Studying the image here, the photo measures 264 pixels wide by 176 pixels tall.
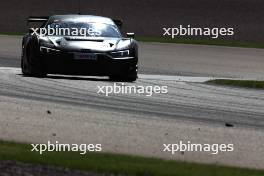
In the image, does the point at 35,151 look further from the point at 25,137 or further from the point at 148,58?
the point at 148,58

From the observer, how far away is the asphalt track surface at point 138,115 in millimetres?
10703

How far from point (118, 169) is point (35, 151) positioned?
1.24 meters

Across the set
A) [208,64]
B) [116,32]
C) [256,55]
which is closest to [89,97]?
[116,32]

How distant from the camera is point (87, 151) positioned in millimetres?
9914

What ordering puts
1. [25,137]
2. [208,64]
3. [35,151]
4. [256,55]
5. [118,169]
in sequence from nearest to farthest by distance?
[118,169], [35,151], [25,137], [208,64], [256,55]

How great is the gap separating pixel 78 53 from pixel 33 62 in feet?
3.14
